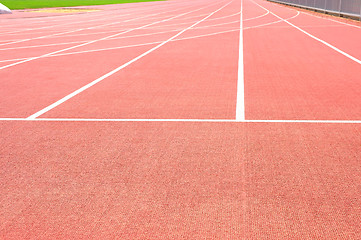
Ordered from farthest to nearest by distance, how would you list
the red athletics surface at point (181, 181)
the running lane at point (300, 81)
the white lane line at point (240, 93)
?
1. the running lane at point (300, 81)
2. the white lane line at point (240, 93)
3. the red athletics surface at point (181, 181)

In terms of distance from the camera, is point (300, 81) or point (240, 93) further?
point (300, 81)

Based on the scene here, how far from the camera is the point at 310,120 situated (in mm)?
6844

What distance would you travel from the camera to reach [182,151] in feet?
18.6

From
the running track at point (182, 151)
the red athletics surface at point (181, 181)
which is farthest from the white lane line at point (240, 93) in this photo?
the red athletics surface at point (181, 181)

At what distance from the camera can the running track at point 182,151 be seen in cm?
404

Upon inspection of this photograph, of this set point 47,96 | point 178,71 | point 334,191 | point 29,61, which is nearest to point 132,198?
point 334,191

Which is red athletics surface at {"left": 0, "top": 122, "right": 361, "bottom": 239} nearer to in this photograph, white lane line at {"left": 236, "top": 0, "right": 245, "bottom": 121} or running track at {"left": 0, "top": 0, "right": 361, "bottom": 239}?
running track at {"left": 0, "top": 0, "right": 361, "bottom": 239}

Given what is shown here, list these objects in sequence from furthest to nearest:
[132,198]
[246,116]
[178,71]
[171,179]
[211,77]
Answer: [178,71], [211,77], [246,116], [171,179], [132,198]

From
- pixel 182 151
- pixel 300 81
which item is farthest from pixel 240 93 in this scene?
pixel 182 151

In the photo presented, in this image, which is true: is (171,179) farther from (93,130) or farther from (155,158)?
(93,130)

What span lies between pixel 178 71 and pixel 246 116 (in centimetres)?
426

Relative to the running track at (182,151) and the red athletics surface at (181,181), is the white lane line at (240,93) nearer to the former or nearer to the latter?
the running track at (182,151)

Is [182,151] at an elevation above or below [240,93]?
above

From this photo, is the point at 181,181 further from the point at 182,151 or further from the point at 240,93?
the point at 240,93
